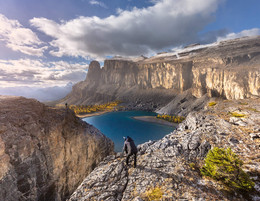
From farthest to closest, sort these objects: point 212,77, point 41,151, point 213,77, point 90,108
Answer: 1. point 90,108
2. point 212,77
3. point 213,77
4. point 41,151

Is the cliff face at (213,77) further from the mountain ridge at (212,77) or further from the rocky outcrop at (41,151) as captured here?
the rocky outcrop at (41,151)

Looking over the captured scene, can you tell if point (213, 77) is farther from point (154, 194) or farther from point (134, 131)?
point (154, 194)

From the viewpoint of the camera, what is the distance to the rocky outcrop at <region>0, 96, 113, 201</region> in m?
9.18

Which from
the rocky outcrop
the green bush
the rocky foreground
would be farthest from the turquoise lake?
the green bush

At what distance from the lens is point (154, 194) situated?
7781 mm

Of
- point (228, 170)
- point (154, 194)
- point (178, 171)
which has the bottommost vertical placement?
point (154, 194)

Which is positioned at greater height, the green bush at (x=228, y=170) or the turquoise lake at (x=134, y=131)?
the green bush at (x=228, y=170)

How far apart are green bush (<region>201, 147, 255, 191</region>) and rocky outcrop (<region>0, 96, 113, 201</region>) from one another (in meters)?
12.4

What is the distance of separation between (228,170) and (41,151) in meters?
14.4

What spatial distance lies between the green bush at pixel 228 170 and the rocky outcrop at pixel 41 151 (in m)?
12.4

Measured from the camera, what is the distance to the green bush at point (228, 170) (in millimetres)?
7324

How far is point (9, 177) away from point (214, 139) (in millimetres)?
18240

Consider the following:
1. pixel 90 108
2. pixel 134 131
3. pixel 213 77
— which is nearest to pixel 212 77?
pixel 213 77

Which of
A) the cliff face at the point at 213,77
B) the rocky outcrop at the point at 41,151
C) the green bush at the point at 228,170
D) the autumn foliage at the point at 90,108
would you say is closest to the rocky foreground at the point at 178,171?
the green bush at the point at 228,170
